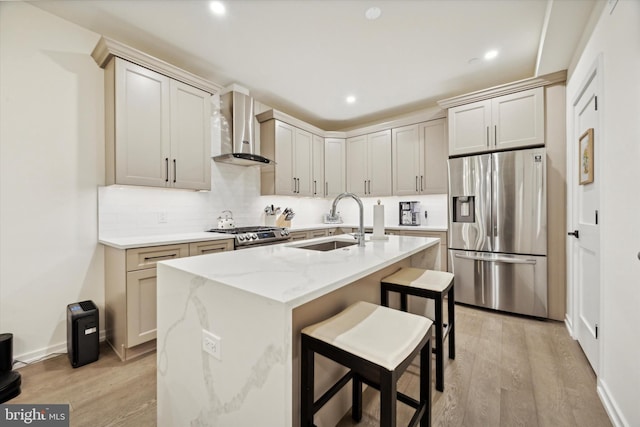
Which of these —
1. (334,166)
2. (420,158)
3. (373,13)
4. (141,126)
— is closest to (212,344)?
(141,126)

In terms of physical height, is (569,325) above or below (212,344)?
below

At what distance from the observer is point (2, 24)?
1964 millimetres

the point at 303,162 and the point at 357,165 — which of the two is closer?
the point at 303,162

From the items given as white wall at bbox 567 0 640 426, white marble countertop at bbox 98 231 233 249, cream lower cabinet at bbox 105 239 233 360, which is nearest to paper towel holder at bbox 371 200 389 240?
white wall at bbox 567 0 640 426

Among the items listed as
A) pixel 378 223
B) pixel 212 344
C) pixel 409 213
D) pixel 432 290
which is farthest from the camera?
pixel 409 213

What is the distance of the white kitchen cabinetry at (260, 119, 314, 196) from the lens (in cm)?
Answer: 378

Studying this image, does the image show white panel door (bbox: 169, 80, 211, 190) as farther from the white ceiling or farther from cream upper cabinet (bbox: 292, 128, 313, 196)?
cream upper cabinet (bbox: 292, 128, 313, 196)

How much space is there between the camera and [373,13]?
213 centimetres

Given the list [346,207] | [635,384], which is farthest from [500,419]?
[346,207]

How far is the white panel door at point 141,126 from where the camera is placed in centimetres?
228

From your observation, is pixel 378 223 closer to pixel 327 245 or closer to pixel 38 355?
pixel 327 245

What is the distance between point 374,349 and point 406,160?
11.4 ft

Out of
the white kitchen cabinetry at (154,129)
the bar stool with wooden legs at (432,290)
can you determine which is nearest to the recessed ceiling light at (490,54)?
the bar stool with wooden legs at (432,290)

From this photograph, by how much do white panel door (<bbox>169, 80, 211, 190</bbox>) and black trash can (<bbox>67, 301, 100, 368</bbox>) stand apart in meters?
1.28
